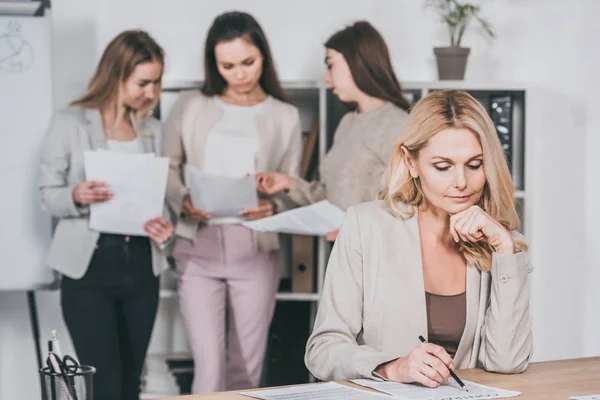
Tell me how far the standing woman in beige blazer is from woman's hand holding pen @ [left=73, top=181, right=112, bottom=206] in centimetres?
31

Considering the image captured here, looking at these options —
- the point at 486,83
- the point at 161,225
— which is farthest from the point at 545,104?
the point at 161,225

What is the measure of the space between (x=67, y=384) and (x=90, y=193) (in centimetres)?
91

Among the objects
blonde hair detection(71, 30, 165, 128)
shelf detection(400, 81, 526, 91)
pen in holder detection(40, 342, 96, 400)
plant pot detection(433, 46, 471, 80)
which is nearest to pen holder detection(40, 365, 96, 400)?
pen in holder detection(40, 342, 96, 400)

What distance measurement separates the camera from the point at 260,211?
3199 mm

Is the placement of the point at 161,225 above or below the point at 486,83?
below

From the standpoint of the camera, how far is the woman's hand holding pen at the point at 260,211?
3170 millimetres

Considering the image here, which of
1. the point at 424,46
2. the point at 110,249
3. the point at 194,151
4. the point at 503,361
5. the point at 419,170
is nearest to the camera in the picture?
the point at 503,361

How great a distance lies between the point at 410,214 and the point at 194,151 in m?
1.41

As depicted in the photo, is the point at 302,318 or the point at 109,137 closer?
the point at 109,137

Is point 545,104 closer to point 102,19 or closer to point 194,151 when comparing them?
point 194,151

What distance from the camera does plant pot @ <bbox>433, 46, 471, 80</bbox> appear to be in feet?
12.1

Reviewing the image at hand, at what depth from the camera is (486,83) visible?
360 centimetres

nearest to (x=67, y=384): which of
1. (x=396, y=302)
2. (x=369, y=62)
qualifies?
(x=396, y=302)

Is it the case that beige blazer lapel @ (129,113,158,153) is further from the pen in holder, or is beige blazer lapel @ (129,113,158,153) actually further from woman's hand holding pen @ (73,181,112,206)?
the pen in holder
